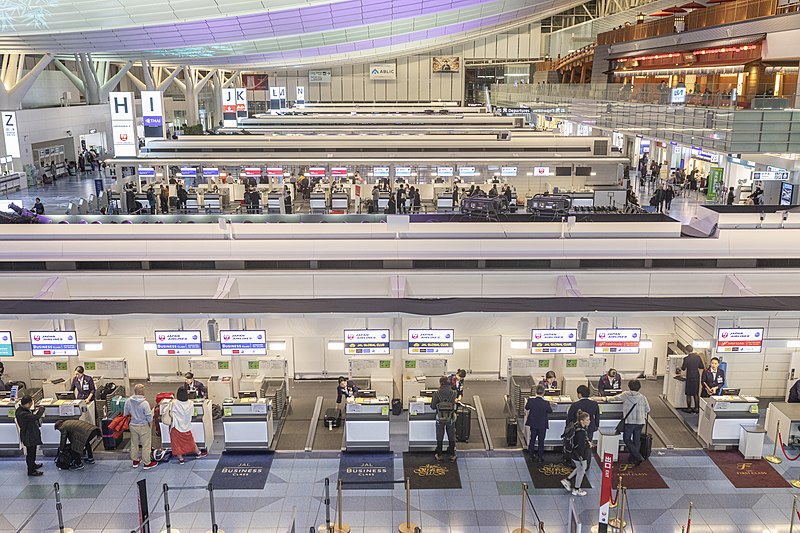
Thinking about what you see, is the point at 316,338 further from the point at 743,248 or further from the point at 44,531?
the point at 743,248

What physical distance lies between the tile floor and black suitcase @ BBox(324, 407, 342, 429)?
4.15ft

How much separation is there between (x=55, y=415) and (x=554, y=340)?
8535 mm

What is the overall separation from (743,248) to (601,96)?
2392 centimetres

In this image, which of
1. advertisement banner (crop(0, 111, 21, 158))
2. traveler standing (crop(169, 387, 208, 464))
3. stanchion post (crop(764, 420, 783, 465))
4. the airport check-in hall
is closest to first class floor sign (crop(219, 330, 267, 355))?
the airport check-in hall

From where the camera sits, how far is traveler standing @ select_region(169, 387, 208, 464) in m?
10.9

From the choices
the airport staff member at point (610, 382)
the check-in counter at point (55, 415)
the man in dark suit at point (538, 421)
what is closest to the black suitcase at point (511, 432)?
the man in dark suit at point (538, 421)

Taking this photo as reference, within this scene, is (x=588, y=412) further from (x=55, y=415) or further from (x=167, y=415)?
(x=55, y=415)

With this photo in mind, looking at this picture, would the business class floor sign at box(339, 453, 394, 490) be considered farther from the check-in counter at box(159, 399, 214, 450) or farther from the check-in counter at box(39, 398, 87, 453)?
the check-in counter at box(39, 398, 87, 453)

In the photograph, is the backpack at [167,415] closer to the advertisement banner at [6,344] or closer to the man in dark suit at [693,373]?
the advertisement banner at [6,344]

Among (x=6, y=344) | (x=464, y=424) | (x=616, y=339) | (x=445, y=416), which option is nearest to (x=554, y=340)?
(x=616, y=339)

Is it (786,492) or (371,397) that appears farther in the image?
(371,397)

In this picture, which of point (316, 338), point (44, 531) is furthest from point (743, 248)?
point (44, 531)

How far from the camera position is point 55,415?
11602 millimetres

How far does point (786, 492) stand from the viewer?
9.99m
